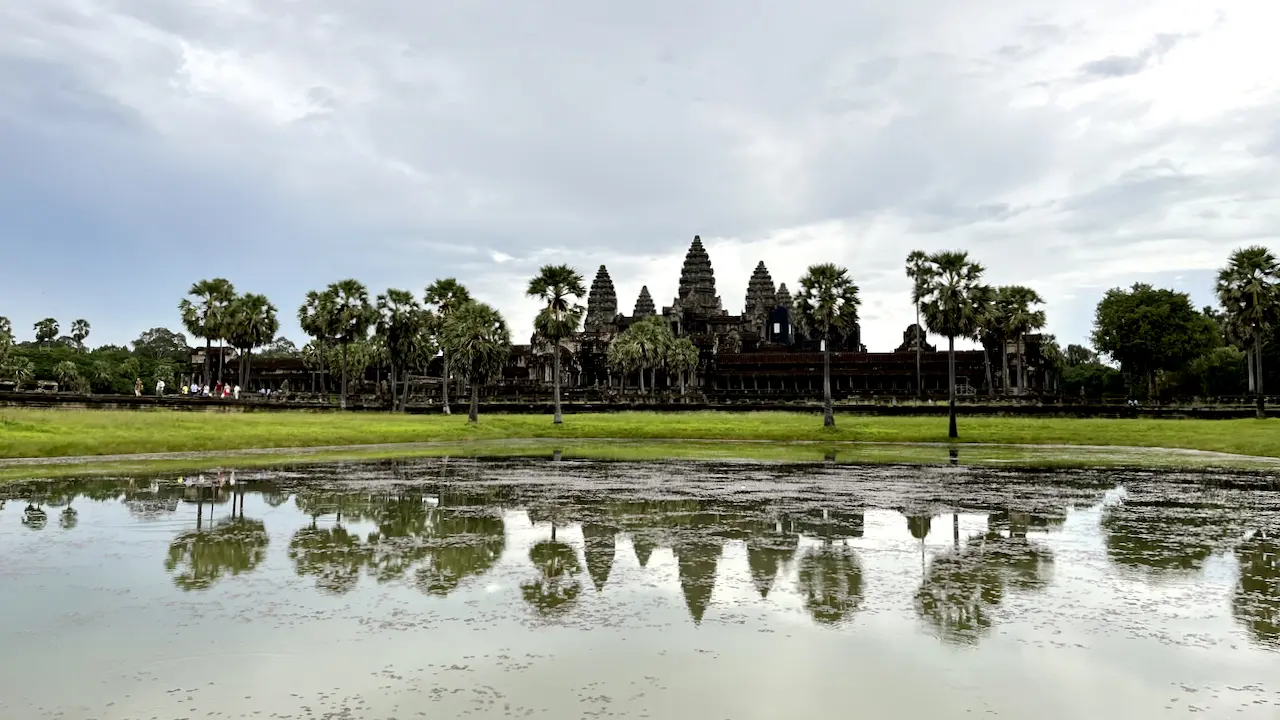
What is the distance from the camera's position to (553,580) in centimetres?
1081

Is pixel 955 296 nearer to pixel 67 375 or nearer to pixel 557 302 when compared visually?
pixel 557 302

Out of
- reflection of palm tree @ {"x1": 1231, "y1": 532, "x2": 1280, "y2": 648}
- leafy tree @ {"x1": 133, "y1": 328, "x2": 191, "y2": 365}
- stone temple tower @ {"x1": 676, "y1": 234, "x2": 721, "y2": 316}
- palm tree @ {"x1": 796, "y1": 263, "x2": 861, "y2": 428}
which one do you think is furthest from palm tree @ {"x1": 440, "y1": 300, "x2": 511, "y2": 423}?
leafy tree @ {"x1": 133, "y1": 328, "x2": 191, "y2": 365}

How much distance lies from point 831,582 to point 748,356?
94.9 metres

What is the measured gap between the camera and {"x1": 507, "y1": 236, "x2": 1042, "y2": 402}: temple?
92812 mm

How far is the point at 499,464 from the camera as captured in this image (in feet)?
97.8

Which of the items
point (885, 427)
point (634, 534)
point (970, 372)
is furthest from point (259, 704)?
point (970, 372)

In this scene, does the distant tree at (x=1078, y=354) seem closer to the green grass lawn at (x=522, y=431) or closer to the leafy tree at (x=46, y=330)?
the green grass lawn at (x=522, y=431)

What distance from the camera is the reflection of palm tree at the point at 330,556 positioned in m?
10.7

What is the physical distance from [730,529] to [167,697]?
9489 mm

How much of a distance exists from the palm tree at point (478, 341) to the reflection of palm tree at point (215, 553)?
4221cm

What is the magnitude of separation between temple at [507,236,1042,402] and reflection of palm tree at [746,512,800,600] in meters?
54.3

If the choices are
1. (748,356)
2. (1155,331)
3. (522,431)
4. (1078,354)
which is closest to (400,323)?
(522,431)

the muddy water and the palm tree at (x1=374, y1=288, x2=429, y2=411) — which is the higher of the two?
the palm tree at (x1=374, y1=288, x2=429, y2=411)

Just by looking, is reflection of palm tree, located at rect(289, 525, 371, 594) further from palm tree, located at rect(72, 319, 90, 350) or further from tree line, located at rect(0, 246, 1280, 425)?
palm tree, located at rect(72, 319, 90, 350)
